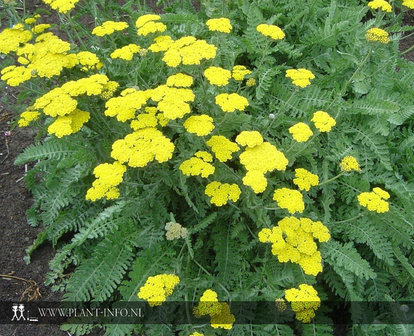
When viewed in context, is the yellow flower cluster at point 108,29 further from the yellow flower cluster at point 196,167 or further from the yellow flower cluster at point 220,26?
the yellow flower cluster at point 196,167

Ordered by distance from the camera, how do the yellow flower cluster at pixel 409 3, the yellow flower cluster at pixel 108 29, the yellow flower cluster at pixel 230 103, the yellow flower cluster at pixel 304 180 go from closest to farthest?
the yellow flower cluster at pixel 230 103, the yellow flower cluster at pixel 304 180, the yellow flower cluster at pixel 108 29, the yellow flower cluster at pixel 409 3

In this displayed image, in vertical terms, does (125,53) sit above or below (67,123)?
above

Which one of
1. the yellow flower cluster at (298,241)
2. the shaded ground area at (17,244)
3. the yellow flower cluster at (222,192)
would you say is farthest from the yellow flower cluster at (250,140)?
the shaded ground area at (17,244)

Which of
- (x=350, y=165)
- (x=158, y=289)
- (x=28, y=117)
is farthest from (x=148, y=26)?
(x=158, y=289)

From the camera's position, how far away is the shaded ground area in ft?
9.17

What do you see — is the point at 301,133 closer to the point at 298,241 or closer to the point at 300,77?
the point at 300,77

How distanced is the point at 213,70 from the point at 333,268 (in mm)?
1451

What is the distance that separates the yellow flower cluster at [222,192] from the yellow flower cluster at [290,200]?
9.2 inches

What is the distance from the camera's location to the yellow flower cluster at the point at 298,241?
2301mm

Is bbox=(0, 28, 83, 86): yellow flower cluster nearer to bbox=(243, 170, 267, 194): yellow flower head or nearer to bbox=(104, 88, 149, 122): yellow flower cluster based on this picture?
bbox=(104, 88, 149, 122): yellow flower cluster

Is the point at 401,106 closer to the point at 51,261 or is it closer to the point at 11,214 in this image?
the point at 51,261

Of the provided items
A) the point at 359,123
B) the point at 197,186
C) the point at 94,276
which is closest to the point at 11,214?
the point at 94,276

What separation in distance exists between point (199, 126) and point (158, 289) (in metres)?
0.90

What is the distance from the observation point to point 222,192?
7.73 feet
